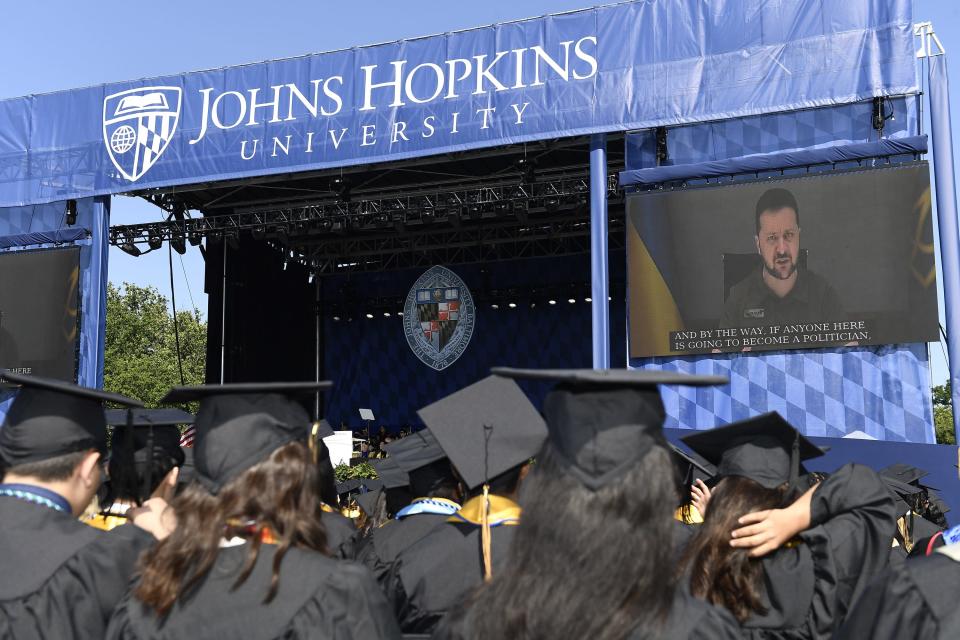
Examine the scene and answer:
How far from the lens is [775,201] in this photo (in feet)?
38.0

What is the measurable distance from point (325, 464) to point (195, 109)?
10564 millimetres

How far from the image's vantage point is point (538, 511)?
1644 millimetres

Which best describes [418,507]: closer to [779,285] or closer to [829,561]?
[829,561]

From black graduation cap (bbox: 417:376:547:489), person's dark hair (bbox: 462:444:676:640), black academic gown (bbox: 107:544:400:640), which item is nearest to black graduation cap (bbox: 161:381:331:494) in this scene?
black academic gown (bbox: 107:544:400:640)

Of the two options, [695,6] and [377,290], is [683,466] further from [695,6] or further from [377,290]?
[377,290]

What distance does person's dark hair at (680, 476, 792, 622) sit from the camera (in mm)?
2484

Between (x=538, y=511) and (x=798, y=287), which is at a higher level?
(x=798, y=287)

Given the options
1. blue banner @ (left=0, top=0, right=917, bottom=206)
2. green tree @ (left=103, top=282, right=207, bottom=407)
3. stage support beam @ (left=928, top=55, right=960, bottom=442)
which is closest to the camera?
stage support beam @ (left=928, top=55, right=960, bottom=442)

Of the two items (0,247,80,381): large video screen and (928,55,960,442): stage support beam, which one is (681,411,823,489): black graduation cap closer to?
(928,55,960,442): stage support beam

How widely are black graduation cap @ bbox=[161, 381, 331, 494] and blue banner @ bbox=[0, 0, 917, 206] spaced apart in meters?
10.5

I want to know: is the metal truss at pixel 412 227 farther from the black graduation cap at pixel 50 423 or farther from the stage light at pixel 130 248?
the black graduation cap at pixel 50 423

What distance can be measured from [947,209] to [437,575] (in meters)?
9.88

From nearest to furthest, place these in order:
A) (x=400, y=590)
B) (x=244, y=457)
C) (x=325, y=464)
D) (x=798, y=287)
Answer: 1. (x=244, y=457)
2. (x=400, y=590)
3. (x=325, y=464)
4. (x=798, y=287)

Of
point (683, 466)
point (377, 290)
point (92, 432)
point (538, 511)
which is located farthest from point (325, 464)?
point (377, 290)
